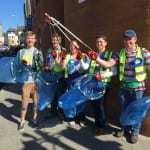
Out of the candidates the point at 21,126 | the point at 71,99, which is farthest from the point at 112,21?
the point at 21,126

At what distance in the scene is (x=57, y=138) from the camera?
22.7 ft

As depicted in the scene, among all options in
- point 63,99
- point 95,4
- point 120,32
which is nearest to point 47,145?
point 63,99

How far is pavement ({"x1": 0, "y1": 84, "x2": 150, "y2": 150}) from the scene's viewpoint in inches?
254

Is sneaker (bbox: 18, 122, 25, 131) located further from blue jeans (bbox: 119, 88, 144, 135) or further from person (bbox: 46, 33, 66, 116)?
blue jeans (bbox: 119, 88, 144, 135)

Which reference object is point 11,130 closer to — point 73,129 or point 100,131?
point 73,129

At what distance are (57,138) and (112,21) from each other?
91.7 inches

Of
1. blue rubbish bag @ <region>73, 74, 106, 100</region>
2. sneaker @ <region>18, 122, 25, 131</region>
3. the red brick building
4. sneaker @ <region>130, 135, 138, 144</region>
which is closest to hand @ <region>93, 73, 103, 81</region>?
blue rubbish bag @ <region>73, 74, 106, 100</region>

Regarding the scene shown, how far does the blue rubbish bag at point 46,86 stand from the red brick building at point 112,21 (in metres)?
1.08

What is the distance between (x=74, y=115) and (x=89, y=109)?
104 centimetres

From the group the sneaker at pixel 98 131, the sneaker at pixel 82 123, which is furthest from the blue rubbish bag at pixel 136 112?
the sneaker at pixel 82 123

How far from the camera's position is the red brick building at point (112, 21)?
21.7 feet

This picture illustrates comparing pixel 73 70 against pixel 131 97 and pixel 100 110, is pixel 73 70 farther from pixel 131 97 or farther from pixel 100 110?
pixel 131 97

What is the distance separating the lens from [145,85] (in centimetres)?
655

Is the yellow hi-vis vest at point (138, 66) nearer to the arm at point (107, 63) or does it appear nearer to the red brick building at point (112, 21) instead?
the arm at point (107, 63)
